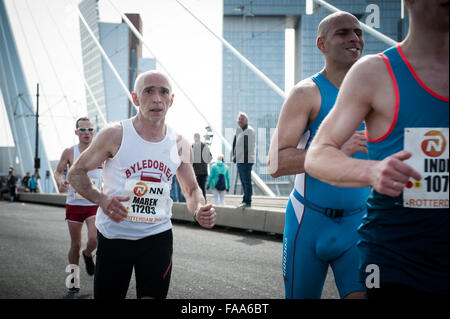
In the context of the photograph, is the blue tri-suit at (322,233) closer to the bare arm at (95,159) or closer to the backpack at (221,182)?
the bare arm at (95,159)

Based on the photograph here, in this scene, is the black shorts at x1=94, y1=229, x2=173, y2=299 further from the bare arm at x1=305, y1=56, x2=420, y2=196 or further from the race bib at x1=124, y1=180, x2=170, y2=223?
the bare arm at x1=305, y1=56, x2=420, y2=196

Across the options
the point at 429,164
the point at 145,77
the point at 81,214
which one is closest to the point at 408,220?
the point at 429,164

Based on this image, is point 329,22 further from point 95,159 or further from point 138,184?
point 95,159

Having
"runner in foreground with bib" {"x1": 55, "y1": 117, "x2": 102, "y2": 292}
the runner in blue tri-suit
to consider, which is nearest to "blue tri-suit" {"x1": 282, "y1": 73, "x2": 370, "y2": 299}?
the runner in blue tri-suit

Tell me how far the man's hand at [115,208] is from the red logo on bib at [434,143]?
1.69 metres

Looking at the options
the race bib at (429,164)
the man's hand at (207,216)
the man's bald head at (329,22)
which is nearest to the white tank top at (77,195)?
the man's hand at (207,216)

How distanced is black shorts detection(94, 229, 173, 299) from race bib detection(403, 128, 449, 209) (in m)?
1.72

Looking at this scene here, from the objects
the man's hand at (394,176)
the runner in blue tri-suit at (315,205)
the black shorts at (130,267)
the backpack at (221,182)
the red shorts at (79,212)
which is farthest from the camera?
the backpack at (221,182)

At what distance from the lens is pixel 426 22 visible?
133cm

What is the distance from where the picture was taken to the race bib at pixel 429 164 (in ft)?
4.21

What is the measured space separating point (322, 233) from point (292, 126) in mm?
531

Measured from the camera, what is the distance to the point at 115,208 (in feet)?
8.39

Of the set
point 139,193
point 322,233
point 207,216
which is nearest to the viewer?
point 322,233

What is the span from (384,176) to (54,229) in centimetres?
1079
